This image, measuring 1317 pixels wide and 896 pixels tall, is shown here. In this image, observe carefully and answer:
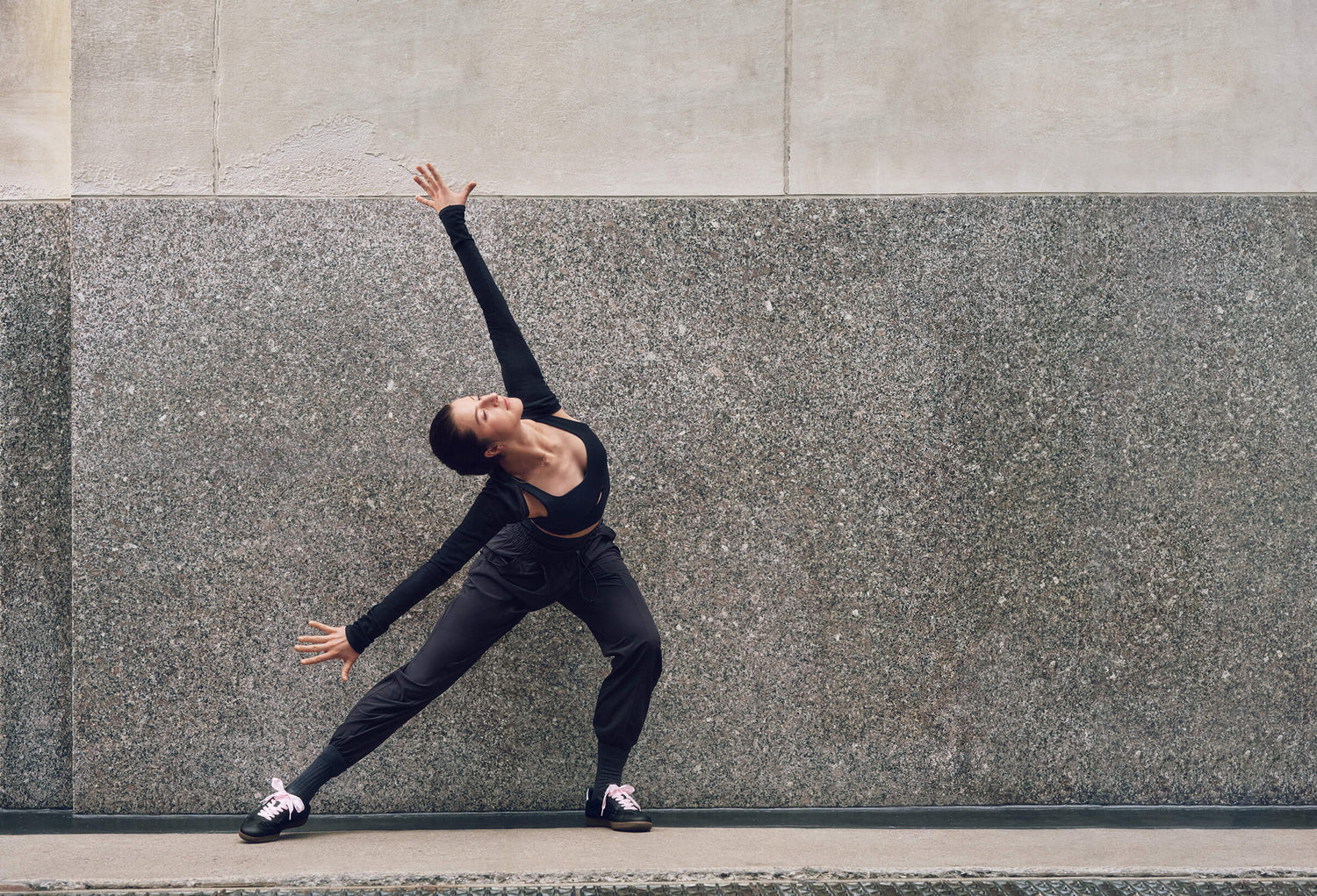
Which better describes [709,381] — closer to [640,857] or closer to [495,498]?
[495,498]

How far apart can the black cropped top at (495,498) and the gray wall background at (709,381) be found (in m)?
0.56

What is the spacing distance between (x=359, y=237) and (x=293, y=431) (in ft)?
Result: 2.87

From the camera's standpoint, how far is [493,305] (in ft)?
10.5

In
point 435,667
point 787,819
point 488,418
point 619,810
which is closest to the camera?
point 488,418

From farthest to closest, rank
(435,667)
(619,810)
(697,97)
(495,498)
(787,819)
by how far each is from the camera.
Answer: (697,97) < (787,819) < (619,810) < (435,667) < (495,498)

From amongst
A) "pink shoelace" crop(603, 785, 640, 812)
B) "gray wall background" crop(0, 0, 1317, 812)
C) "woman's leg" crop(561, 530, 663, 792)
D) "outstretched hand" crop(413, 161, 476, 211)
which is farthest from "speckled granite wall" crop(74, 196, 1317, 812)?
"outstretched hand" crop(413, 161, 476, 211)

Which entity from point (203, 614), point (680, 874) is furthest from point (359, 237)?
point (680, 874)

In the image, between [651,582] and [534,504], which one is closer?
[534,504]

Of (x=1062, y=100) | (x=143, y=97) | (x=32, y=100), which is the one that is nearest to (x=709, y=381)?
(x=1062, y=100)

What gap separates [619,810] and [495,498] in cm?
136

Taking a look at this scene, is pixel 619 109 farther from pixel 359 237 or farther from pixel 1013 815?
pixel 1013 815

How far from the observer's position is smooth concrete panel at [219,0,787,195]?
381 centimetres

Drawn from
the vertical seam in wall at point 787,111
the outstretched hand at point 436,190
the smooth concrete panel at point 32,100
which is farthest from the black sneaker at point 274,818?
the vertical seam in wall at point 787,111

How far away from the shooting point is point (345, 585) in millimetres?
3801
